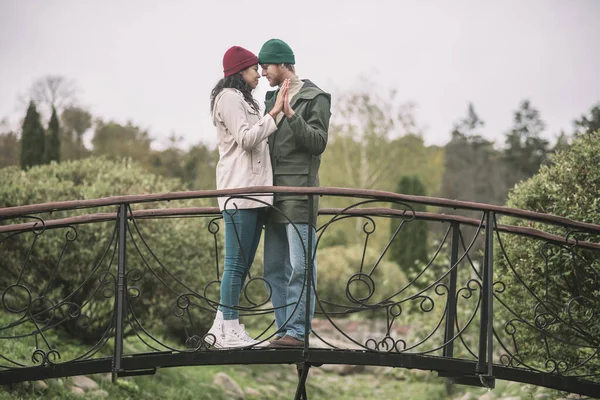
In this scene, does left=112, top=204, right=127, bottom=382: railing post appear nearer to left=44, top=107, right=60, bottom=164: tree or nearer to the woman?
the woman

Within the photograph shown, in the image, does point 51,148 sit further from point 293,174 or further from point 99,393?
point 293,174

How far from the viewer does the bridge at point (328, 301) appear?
5.48 meters

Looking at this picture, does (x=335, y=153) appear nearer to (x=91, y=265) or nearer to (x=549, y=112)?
(x=549, y=112)

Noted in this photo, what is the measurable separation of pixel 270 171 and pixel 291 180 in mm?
149

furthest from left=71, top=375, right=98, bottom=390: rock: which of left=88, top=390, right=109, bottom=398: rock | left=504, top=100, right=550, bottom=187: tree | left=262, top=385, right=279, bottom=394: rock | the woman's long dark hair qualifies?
left=504, top=100, right=550, bottom=187: tree

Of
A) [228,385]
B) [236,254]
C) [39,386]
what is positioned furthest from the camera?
[228,385]

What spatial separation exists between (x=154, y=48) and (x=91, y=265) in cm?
1568

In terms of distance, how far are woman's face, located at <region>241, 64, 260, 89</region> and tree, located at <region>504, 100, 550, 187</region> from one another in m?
26.0

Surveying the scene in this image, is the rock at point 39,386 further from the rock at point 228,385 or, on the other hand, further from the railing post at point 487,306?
the railing post at point 487,306

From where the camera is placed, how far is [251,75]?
5.75 meters

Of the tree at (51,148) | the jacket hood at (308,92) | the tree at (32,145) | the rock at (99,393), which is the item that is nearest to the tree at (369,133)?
the tree at (51,148)

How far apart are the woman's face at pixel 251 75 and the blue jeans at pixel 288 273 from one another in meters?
0.91

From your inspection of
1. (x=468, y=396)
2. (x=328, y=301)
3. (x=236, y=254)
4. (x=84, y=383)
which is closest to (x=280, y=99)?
(x=236, y=254)

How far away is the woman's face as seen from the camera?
18.8ft
